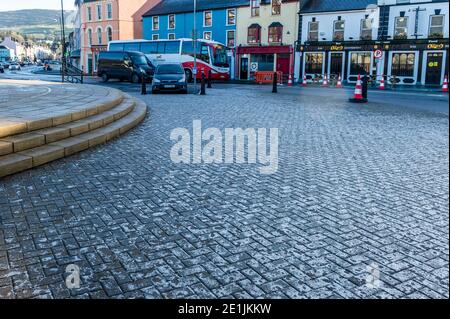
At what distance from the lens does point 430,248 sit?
339 cm

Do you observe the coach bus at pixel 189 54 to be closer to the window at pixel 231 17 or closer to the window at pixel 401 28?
the window at pixel 231 17

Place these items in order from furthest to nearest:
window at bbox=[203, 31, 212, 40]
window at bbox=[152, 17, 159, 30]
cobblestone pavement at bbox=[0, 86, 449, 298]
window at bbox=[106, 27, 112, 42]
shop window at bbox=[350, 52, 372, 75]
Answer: window at bbox=[106, 27, 112, 42] → window at bbox=[152, 17, 159, 30] → window at bbox=[203, 31, 212, 40] → shop window at bbox=[350, 52, 372, 75] → cobblestone pavement at bbox=[0, 86, 449, 298]

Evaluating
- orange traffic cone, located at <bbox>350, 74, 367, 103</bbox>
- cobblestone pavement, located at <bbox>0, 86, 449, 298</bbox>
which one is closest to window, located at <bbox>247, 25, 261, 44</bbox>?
orange traffic cone, located at <bbox>350, 74, 367, 103</bbox>

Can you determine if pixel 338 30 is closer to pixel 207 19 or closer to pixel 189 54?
pixel 189 54

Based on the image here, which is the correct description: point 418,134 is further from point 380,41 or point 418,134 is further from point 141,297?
point 380,41

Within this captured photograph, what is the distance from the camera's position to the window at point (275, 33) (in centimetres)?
3884

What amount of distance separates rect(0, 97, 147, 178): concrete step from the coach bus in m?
24.5

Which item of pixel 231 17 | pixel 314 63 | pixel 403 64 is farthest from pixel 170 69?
pixel 231 17

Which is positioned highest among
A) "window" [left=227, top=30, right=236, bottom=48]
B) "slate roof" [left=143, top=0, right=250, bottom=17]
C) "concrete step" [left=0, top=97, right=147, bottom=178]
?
"slate roof" [left=143, top=0, right=250, bottom=17]

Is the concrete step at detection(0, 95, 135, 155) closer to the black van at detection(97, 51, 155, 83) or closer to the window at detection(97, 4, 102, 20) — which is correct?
the black van at detection(97, 51, 155, 83)

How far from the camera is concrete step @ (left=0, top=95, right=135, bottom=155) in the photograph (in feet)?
18.8

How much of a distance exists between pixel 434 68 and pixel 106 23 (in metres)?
39.7

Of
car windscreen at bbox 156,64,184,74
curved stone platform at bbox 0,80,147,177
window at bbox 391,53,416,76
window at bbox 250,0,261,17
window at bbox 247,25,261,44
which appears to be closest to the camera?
curved stone platform at bbox 0,80,147,177

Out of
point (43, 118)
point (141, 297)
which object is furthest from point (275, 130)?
point (141, 297)
